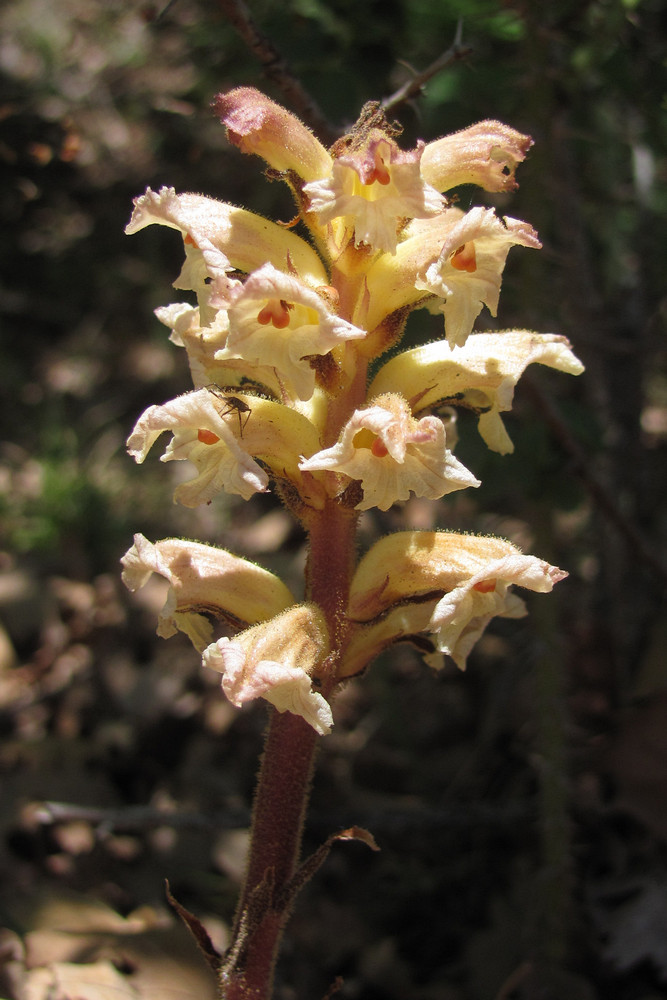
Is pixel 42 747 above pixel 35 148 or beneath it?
beneath

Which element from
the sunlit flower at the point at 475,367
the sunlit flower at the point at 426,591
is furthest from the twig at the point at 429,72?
the sunlit flower at the point at 426,591

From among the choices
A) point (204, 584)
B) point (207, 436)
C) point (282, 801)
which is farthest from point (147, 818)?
point (207, 436)

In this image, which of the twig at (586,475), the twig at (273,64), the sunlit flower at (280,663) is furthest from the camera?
the twig at (586,475)

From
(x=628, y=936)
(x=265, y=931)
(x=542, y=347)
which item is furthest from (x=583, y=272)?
(x=265, y=931)

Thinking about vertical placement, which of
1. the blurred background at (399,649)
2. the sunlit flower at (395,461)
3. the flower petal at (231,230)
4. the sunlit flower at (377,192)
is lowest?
the blurred background at (399,649)

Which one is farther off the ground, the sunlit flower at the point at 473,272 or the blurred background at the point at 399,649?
the sunlit flower at the point at 473,272

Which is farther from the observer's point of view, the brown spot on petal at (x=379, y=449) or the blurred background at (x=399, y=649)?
the blurred background at (x=399, y=649)

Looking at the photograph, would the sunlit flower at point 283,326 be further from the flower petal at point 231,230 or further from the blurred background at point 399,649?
the blurred background at point 399,649

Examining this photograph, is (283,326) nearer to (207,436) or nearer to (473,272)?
(207,436)

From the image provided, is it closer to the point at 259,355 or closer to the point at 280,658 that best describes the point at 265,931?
the point at 280,658
